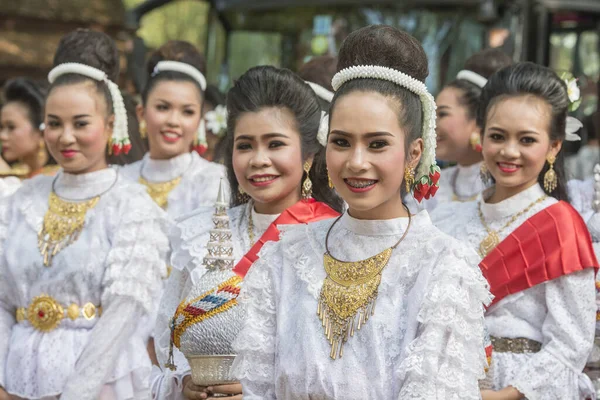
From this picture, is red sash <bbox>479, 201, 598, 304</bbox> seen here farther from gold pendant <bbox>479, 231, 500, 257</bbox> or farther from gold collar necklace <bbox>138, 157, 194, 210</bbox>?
gold collar necklace <bbox>138, 157, 194, 210</bbox>

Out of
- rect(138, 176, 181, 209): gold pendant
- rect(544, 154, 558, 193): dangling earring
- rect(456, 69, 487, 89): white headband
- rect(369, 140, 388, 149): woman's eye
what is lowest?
rect(138, 176, 181, 209): gold pendant

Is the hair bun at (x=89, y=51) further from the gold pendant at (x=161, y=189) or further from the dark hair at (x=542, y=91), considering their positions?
the dark hair at (x=542, y=91)

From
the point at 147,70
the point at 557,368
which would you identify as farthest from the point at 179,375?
the point at 147,70

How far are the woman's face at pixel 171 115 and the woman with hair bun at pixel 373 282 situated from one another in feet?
10.6

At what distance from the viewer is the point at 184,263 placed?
5004 mm

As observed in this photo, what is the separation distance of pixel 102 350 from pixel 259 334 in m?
1.66

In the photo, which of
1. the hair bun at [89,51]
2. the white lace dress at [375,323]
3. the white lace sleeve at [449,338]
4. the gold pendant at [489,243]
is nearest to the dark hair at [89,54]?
the hair bun at [89,51]

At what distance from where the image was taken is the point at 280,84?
486cm

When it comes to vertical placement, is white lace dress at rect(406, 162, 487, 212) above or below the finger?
above

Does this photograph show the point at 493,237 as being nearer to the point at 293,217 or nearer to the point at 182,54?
the point at 293,217

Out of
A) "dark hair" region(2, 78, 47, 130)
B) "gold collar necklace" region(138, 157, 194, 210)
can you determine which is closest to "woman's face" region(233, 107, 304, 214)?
"gold collar necklace" region(138, 157, 194, 210)

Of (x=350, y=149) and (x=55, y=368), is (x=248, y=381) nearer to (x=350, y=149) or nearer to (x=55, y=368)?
(x=350, y=149)

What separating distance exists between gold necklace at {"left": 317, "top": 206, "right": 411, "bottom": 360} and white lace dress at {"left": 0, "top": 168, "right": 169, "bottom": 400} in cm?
182

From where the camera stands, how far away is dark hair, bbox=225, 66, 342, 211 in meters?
4.84
